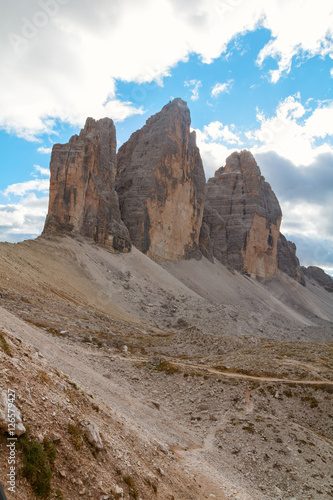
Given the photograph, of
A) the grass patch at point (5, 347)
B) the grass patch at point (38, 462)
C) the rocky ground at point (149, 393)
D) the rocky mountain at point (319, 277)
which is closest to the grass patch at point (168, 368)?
the rocky ground at point (149, 393)

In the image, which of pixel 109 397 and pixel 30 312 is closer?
pixel 109 397

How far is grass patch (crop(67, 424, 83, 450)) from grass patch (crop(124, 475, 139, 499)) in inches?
52.4

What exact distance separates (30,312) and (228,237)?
3768 inches

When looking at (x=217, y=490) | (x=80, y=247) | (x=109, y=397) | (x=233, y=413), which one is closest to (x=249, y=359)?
(x=233, y=413)

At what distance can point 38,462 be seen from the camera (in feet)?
18.7

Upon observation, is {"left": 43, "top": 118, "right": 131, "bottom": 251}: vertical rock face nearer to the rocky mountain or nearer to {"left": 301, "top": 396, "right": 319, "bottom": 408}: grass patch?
{"left": 301, "top": 396, "right": 319, "bottom": 408}: grass patch

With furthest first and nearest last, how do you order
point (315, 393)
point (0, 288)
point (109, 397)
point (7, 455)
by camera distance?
point (0, 288), point (315, 393), point (109, 397), point (7, 455)

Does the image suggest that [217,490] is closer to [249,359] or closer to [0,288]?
[249,359]

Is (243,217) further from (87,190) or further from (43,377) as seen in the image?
(43,377)

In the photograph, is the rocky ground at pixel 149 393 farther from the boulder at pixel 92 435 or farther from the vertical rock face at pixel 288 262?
the vertical rock face at pixel 288 262

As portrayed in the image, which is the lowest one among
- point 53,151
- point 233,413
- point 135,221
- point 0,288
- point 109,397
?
point 233,413

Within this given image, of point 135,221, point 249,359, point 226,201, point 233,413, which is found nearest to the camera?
point 233,413

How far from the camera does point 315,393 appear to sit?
20.3 m

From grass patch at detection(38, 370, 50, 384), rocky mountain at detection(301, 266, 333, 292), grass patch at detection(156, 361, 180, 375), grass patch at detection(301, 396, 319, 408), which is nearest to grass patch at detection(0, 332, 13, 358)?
grass patch at detection(38, 370, 50, 384)
